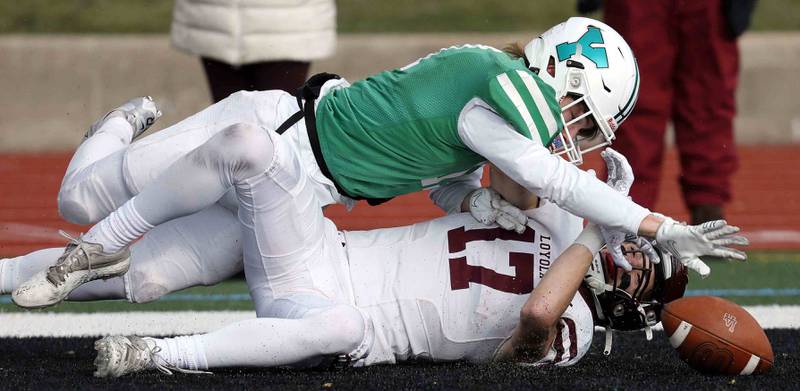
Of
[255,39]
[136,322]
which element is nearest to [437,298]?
[136,322]

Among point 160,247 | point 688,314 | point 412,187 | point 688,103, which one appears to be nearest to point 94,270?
point 160,247

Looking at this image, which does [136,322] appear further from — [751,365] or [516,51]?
[751,365]

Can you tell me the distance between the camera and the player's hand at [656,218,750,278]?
147 inches

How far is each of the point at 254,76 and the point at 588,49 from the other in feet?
6.82

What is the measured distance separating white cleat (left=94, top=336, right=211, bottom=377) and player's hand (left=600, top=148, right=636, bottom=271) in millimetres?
1231

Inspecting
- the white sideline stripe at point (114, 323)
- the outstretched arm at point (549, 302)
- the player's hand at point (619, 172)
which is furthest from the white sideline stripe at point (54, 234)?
the outstretched arm at point (549, 302)

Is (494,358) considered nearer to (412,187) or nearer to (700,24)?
(412,187)

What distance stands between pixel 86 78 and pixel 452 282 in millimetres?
5819

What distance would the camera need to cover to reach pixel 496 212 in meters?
4.05

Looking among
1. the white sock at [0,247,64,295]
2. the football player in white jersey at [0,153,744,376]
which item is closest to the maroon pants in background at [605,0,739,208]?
the football player in white jersey at [0,153,744,376]

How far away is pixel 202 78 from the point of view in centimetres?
930

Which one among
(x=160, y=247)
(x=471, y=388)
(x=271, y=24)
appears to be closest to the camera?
(x=471, y=388)

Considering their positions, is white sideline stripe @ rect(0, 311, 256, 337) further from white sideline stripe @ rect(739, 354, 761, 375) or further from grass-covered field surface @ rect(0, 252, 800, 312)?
white sideline stripe @ rect(739, 354, 761, 375)

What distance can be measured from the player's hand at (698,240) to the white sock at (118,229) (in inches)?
54.2
